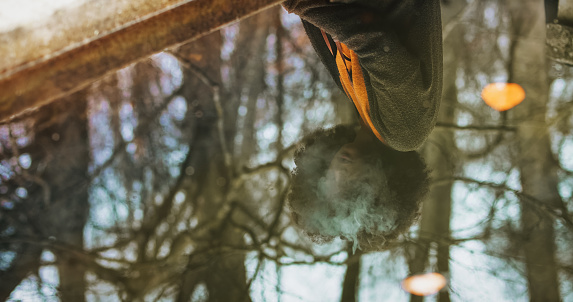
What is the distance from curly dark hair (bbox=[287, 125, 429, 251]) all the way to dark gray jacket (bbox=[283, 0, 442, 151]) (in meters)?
0.08

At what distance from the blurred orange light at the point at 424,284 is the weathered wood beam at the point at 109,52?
3.69ft

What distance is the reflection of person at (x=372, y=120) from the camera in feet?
2.06

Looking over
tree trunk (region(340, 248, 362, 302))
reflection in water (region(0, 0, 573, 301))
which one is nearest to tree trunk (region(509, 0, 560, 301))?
reflection in water (region(0, 0, 573, 301))

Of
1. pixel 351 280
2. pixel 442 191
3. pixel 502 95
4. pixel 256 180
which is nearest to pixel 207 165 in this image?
pixel 256 180

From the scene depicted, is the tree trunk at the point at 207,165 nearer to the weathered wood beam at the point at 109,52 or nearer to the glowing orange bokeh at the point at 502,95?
the glowing orange bokeh at the point at 502,95

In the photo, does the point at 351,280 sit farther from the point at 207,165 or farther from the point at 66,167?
the point at 66,167

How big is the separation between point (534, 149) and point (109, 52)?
1447mm

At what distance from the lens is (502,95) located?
4.98ft

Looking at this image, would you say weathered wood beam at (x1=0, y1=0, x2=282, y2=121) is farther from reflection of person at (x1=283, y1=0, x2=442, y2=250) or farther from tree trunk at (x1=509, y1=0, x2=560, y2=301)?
tree trunk at (x1=509, y1=0, x2=560, y2=301)

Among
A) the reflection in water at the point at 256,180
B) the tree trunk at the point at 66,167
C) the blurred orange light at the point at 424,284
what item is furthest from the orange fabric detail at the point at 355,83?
the tree trunk at the point at 66,167

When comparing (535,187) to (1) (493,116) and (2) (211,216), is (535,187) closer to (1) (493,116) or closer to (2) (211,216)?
(1) (493,116)

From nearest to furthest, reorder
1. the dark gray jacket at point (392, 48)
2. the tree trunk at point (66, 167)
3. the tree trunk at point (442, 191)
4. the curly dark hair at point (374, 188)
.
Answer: the dark gray jacket at point (392, 48) → the curly dark hair at point (374, 188) → the tree trunk at point (442, 191) → the tree trunk at point (66, 167)

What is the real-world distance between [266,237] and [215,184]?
0.99 feet

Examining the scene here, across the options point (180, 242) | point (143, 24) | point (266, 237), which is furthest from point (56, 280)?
point (143, 24)
